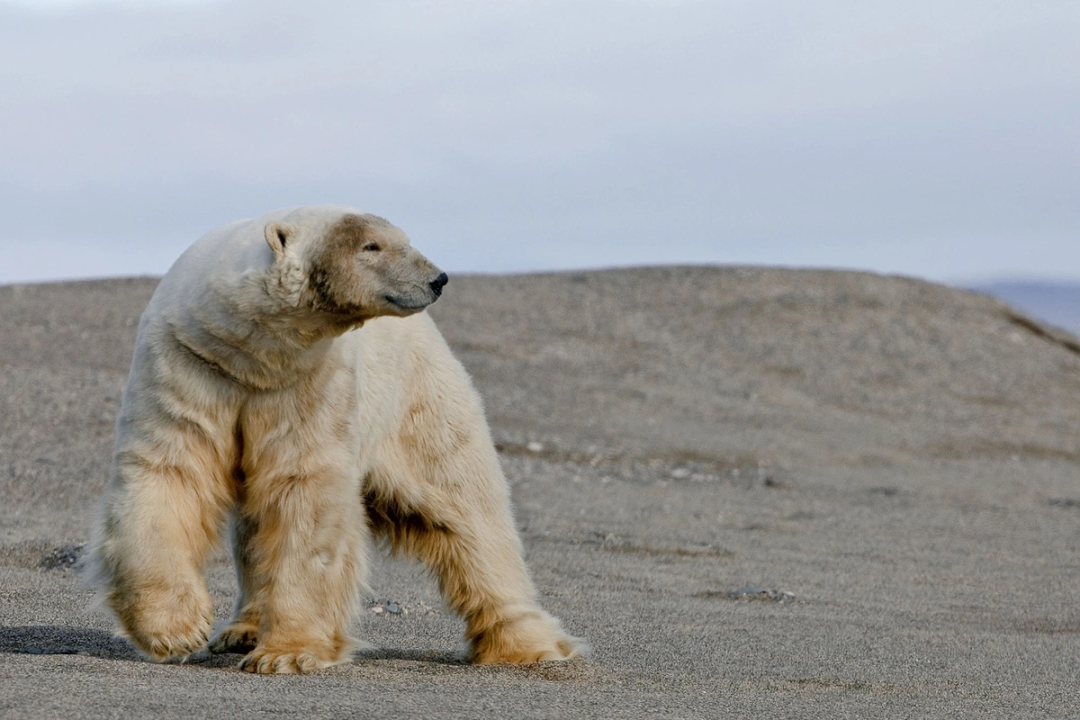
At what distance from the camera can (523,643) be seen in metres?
5.07

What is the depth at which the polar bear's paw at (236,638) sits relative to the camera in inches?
194

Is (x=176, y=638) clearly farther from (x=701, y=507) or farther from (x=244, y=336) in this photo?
(x=701, y=507)

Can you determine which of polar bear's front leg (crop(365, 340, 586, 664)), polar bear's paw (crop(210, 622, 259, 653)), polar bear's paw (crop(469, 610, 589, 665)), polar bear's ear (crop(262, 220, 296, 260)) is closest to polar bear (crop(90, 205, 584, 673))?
polar bear's ear (crop(262, 220, 296, 260))

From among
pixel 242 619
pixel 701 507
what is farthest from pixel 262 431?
pixel 701 507

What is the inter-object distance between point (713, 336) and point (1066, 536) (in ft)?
39.7

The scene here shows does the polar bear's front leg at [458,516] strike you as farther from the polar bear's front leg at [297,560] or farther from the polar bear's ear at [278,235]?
the polar bear's ear at [278,235]

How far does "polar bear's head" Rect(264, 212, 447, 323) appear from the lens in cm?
427

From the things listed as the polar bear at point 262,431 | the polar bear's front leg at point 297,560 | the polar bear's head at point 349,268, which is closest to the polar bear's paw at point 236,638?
the polar bear at point 262,431

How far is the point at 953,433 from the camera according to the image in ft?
61.8

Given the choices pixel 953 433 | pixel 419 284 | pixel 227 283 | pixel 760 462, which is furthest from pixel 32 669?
pixel 953 433

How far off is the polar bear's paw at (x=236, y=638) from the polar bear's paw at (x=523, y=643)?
0.81 metres

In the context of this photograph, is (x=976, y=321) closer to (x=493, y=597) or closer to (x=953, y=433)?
(x=953, y=433)

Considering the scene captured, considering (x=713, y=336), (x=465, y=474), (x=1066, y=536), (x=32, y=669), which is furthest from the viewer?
(x=713, y=336)

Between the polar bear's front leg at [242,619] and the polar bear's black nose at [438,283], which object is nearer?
the polar bear's black nose at [438,283]
